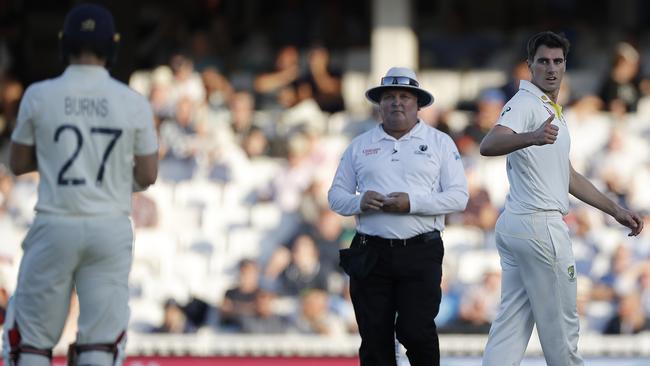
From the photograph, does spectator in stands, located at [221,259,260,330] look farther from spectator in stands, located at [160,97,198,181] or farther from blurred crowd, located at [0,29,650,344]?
spectator in stands, located at [160,97,198,181]

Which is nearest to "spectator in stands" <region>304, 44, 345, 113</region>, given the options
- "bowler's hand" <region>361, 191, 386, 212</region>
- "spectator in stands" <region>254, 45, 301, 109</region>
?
"spectator in stands" <region>254, 45, 301, 109</region>

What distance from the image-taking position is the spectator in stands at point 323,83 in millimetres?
15961

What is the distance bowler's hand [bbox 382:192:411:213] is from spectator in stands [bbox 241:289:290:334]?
562 centimetres

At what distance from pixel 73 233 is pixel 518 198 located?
2.26 meters

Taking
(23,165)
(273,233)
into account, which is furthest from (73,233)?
(273,233)

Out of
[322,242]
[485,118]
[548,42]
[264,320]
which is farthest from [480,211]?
[548,42]

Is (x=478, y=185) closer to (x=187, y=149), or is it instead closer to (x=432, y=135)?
(x=187, y=149)

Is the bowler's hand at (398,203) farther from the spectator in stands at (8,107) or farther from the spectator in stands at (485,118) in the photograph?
the spectator in stands at (8,107)

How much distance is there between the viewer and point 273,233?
47.8 ft

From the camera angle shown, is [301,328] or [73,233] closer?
[73,233]

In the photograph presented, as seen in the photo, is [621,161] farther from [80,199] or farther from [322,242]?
[80,199]

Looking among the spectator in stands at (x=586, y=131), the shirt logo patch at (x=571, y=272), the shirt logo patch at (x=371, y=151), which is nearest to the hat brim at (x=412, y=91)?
the shirt logo patch at (x=371, y=151)

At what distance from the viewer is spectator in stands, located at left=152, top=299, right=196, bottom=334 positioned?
43.8 feet

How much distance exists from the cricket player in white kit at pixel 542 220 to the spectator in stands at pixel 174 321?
6.18 meters
